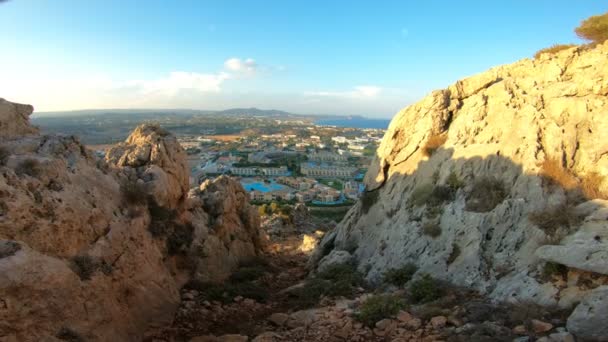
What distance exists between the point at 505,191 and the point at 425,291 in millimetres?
3584

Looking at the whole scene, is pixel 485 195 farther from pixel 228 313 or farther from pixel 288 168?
pixel 288 168

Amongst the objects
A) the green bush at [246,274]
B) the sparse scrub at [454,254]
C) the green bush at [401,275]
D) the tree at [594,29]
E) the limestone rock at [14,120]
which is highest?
the tree at [594,29]

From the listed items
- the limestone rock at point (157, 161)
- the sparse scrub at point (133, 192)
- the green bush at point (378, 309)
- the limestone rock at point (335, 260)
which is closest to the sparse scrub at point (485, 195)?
the green bush at point (378, 309)

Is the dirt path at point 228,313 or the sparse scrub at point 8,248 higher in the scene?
the sparse scrub at point 8,248

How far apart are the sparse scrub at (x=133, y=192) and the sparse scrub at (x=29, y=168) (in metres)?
2.34

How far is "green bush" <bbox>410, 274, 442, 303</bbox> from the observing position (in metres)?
9.55

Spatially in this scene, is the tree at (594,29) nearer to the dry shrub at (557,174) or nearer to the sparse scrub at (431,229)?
the dry shrub at (557,174)

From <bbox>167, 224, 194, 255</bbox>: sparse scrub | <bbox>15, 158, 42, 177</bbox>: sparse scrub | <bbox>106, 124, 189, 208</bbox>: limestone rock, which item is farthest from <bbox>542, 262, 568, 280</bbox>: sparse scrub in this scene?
<bbox>15, 158, 42, 177</bbox>: sparse scrub

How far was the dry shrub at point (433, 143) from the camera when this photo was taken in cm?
1417

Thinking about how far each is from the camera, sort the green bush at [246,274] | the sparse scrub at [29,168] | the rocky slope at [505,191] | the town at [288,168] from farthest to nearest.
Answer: the town at [288,168] → the green bush at [246,274] → the sparse scrub at [29,168] → the rocky slope at [505,191]

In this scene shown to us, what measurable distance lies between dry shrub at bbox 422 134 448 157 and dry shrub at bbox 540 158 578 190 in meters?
3.77

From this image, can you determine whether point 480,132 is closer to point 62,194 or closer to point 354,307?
point 354,307

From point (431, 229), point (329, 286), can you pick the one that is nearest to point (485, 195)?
point (431, 229)

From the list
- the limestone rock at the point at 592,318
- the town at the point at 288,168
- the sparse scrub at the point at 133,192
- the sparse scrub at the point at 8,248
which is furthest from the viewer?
the town at the point at 288,168
